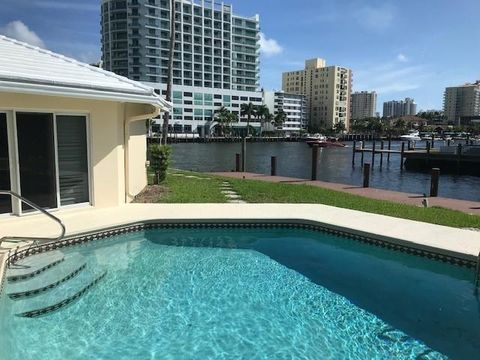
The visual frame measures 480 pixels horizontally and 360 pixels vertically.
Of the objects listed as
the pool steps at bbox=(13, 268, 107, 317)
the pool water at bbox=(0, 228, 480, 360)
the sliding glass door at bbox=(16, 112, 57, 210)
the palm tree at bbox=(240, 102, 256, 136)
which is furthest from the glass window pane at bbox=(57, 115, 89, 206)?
the palm tree at bbox=(240, 102, 256, 136)

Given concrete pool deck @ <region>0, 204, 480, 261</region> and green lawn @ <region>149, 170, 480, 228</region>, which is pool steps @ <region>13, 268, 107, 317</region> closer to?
concrete pool deck @ <region>0, 204, 480, 261</region>

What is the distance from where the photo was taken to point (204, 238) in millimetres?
8516

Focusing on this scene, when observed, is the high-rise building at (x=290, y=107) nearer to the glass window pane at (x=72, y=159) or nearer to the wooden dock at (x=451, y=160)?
the wooden dock at (x=451, y=160)

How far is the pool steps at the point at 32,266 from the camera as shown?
6133 millimetres

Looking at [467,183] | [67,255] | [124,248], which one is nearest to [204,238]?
[124,248]

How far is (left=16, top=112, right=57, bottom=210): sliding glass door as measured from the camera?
8.10 metres

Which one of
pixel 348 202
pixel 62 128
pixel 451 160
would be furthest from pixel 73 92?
pixel 451 160

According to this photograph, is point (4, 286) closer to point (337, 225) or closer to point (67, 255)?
point (67, 255)

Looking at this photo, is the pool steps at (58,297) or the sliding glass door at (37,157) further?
the sliding glass door at (37,157)

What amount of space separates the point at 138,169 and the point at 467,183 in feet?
94.6

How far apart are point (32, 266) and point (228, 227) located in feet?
13.1

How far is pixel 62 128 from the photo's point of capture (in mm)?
8641

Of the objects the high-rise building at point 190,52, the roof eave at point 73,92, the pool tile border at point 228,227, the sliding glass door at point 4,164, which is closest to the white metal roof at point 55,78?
the roof eave at point 73,92

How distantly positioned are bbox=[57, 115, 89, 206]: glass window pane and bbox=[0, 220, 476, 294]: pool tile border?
62.0 inches
